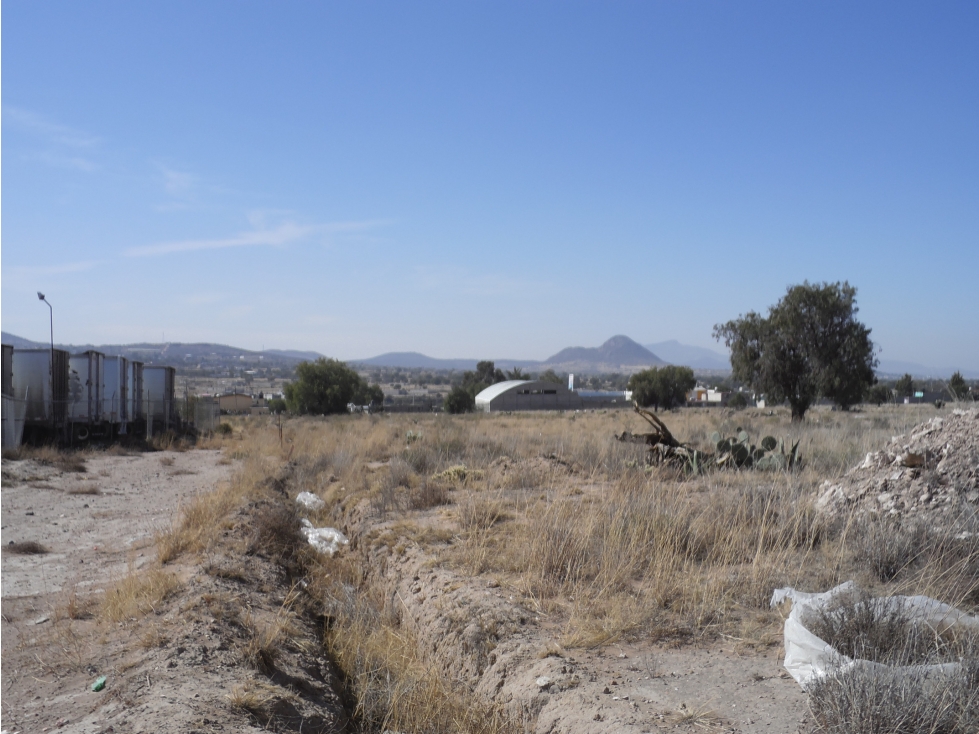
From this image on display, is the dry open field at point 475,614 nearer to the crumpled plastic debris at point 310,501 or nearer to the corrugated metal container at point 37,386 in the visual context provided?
the crumpled plastic debris at point 310,501

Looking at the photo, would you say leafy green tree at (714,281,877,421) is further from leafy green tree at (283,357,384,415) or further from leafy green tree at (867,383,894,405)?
leafy green tree at (283,357,384,415)

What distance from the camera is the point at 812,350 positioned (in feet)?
128

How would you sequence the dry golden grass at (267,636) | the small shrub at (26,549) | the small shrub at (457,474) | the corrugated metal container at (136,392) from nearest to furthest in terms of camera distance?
1. the dry golden grass at (267,636)
2. the small shrub at (26,549)
3. the small shrub at (457,474)
4. the corrugated metal container at (136,392)

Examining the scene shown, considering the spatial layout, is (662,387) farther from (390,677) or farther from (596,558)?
(390,677)

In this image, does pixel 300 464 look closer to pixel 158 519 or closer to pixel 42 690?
pixel 158 519

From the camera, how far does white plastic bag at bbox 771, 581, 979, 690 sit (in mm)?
4473

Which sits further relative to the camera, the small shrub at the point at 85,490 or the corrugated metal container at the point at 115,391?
the corrugated metal container at the point at 115,391

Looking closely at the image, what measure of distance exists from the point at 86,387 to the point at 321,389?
5169cm

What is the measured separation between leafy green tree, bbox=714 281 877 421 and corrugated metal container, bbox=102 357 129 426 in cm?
3147

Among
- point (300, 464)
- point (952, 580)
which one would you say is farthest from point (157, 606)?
point (300, 464)

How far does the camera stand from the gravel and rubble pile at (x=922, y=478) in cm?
821

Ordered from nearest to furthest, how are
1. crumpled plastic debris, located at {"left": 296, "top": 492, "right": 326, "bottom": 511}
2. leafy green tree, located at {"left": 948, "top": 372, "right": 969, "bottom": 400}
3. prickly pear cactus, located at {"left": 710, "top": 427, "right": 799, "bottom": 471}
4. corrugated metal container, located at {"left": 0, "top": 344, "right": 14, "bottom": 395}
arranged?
leafy green tree, located at {"left": 948, "top": 372, "right": 969, "bottom": 400}
prickly pear cactus, located at {"left": 710, "top": 427, "right": 799, "bottom": 471}
crumpled plastic debris, located at {"left": 296, "top": 492, "right": 326, "bottom": 511}
corrugated metal container, located at {"left": 0, "top": 344, "right": 14, "bottom": 395}

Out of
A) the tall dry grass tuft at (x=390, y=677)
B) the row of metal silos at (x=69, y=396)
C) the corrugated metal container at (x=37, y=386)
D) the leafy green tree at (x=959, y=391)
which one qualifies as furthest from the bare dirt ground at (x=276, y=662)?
the corrugated metal container at (x=37, y=386)

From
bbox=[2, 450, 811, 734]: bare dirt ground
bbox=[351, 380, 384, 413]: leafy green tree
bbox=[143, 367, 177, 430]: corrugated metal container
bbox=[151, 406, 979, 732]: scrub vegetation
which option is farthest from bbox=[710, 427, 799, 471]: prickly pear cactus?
bbox=[351, 380, 384, 413]: leafy green tree
